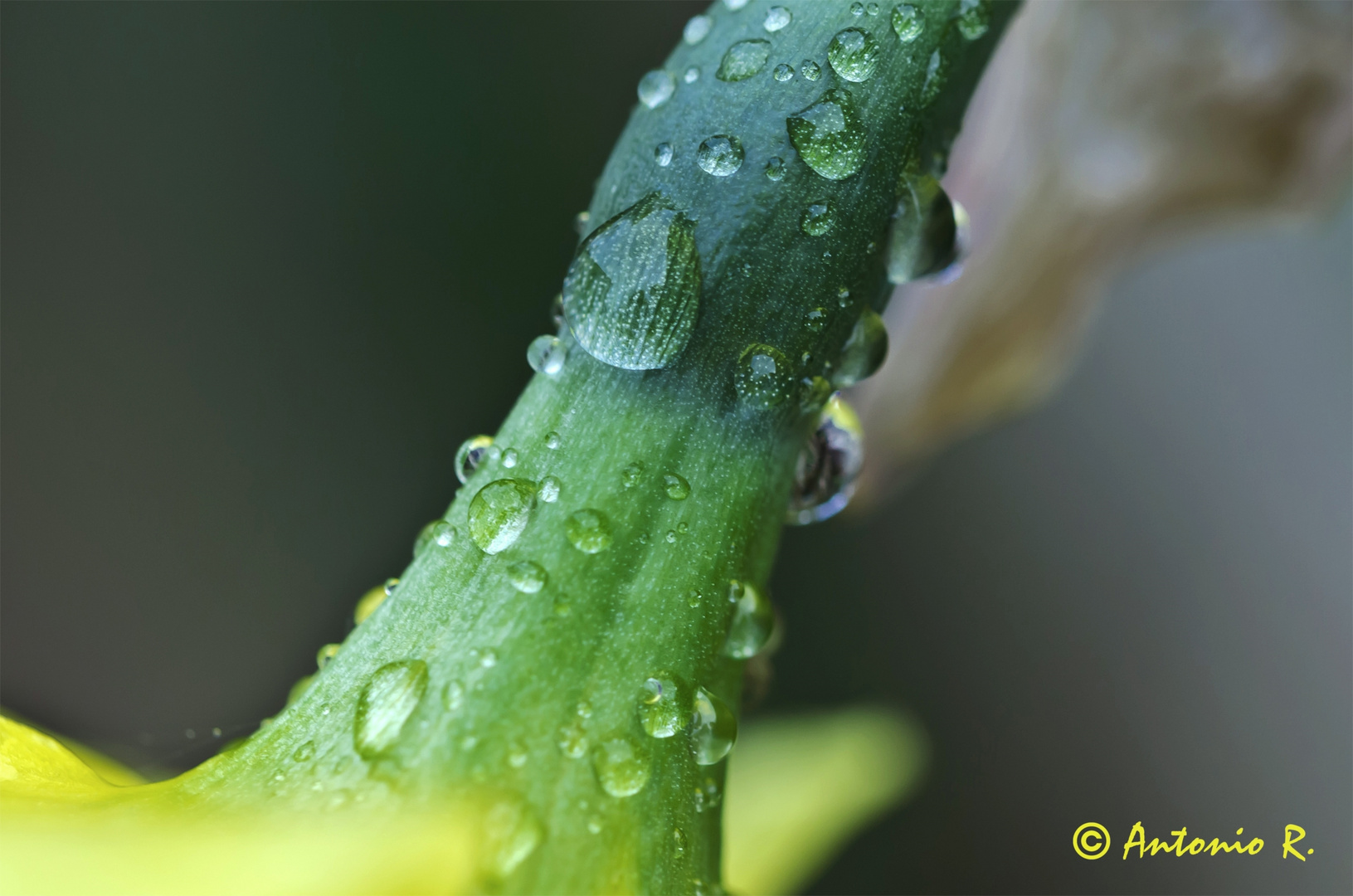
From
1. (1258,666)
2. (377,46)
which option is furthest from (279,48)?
(1258,666)

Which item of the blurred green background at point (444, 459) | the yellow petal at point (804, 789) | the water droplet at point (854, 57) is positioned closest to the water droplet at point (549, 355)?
the water droplet at point (854, 57)

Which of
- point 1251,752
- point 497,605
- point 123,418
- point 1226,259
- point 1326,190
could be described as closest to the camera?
point 497,605

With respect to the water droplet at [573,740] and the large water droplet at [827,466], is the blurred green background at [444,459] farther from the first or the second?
the water droplet at [573,740]

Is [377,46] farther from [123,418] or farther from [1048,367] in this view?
[1048,367]

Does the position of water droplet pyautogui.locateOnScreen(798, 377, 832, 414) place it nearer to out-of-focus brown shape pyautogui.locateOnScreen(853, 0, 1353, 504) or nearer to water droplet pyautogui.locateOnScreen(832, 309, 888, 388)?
water droplet pyautogui.locateOnScreen(832, 309, 888, 388)

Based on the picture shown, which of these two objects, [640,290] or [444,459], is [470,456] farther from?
[444,459]

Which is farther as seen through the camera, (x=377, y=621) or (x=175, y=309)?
(x=175, y=309)

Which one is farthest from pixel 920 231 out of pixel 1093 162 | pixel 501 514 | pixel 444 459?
pixel 444 459
